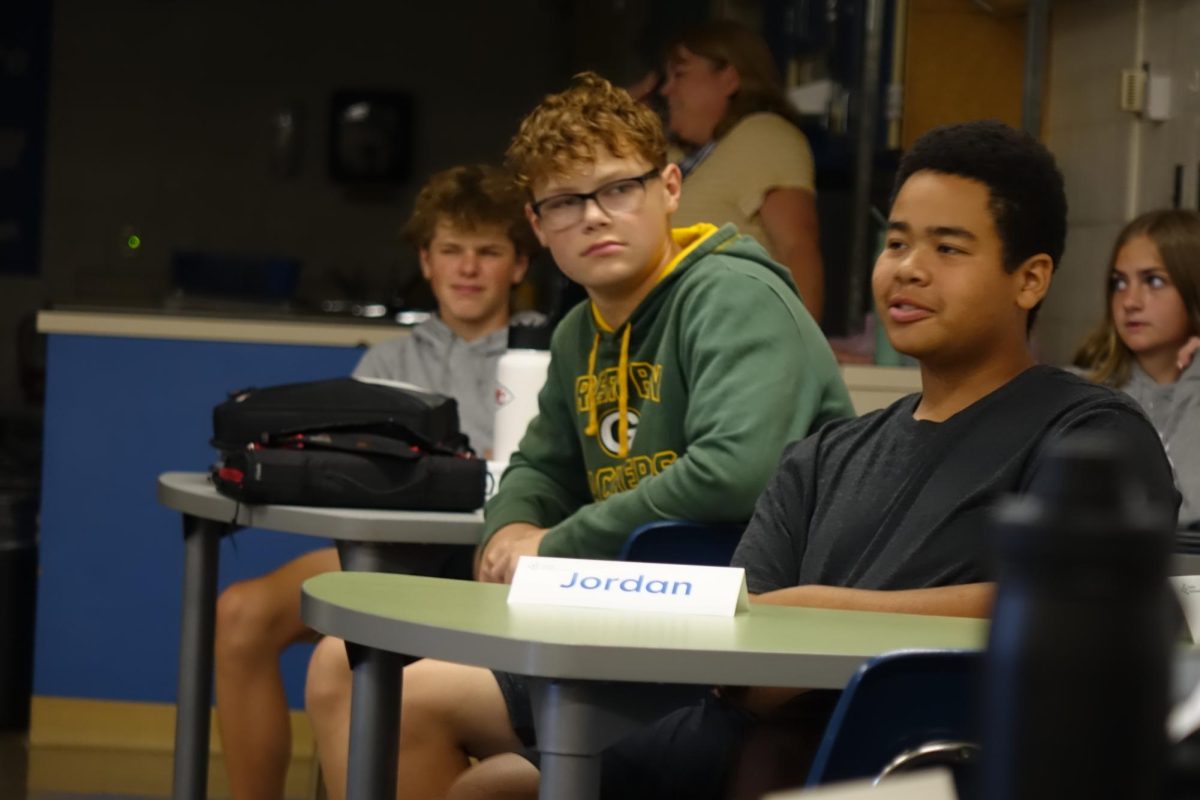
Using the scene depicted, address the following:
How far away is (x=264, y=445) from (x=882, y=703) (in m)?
1.51

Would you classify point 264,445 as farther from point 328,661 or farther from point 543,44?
point 543,44

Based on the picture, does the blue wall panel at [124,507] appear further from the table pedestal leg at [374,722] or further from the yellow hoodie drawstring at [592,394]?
the table pedestal leg at [374,722]

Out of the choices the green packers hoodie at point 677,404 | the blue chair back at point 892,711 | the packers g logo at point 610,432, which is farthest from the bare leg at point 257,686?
the blue chair back at point 892,711

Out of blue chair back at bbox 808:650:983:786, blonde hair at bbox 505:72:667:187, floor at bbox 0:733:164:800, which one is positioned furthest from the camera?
floor at bbox 0:733:164:800

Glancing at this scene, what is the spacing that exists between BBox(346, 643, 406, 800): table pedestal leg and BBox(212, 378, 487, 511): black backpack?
0.89 m

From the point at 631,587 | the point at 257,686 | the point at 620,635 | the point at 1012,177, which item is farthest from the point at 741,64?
the point at 620,635

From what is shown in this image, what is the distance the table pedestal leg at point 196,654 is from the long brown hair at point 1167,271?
159 cm

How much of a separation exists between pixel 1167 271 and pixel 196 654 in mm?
1790

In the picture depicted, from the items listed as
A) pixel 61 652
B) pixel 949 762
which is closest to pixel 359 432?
pixel 949 762

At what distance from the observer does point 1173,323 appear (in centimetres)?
317

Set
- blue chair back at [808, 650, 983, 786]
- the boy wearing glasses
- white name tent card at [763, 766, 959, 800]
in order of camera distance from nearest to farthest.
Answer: white name tent card at [763, 766, 959, 800] → blue chair back at [808, 650, 983, 786] → the boy wearing glasses

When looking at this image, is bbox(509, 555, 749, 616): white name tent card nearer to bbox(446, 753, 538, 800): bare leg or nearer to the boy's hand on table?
bbox(446, 753, 538, 800): bare leg

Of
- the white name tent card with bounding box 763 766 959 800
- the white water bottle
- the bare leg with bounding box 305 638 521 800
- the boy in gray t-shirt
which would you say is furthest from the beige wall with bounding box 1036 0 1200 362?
the white name tent card with bounding box 763 766 959 800

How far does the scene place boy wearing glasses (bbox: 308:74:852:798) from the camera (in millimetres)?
2119
